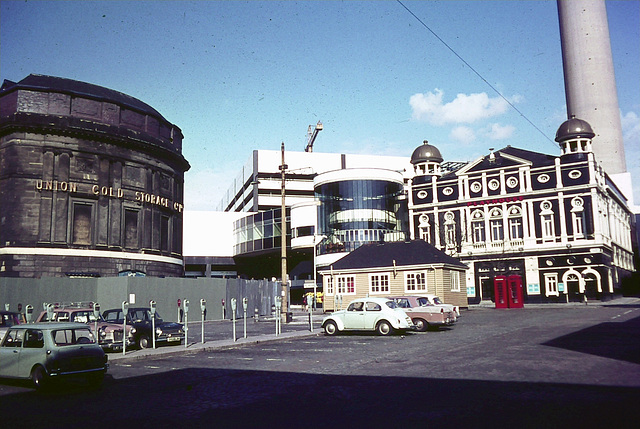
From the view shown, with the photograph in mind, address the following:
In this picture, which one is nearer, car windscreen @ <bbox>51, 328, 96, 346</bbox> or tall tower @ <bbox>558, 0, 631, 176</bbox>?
car windscreen @ <bbox>51, 328, 96, 346</bbox>

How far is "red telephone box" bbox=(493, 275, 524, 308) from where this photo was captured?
52338 mm

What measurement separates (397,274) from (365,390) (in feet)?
104

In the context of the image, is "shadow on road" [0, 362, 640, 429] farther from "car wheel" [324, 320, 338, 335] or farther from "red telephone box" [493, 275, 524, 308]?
"red telephone box" [493, 275, 524, 308]

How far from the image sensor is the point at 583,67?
91.2 m

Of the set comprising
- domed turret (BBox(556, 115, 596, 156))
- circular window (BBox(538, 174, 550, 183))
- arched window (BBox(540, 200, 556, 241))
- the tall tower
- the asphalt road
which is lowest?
the asphalt road

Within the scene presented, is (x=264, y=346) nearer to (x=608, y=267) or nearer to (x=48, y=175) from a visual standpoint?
(x=48, y=175)

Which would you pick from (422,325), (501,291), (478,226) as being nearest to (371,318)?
(422,325)

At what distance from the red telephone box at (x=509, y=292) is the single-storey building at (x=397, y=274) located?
901 centimetres

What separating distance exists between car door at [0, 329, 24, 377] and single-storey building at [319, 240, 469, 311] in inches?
1164

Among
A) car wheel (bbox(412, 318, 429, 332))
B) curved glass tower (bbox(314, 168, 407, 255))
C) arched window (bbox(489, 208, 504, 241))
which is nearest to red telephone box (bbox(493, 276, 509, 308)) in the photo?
arched window (bbox(489, 208, 504, 241))

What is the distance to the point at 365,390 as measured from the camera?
1059 centimetres

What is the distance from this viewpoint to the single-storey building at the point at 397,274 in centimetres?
4044

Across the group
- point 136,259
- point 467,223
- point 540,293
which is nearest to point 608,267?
point 540,293

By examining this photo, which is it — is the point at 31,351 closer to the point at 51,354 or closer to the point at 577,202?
the point at 51,354
